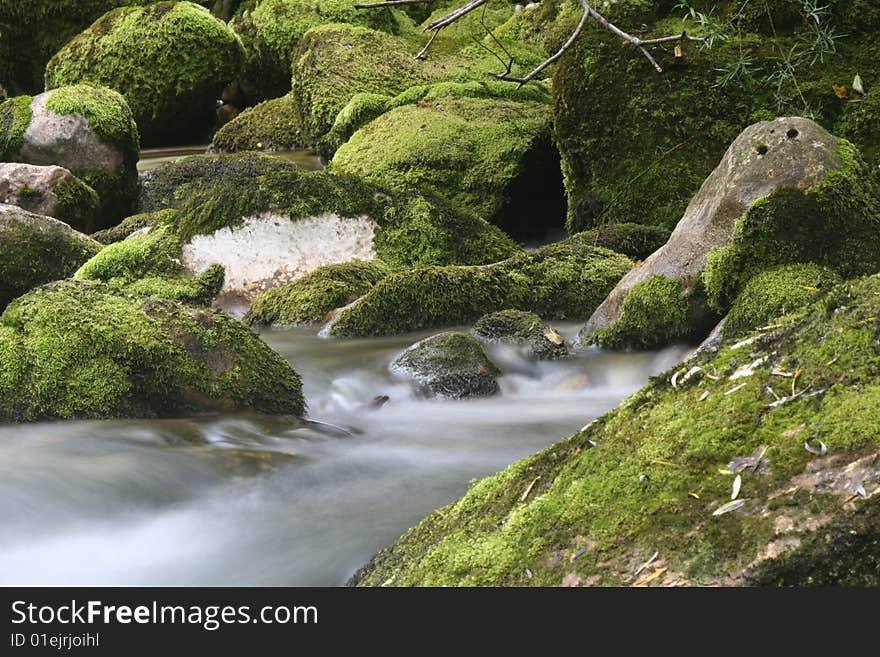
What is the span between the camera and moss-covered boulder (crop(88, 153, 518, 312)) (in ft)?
27.6

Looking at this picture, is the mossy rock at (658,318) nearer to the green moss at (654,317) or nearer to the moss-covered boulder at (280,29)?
the green moss at (654,317)

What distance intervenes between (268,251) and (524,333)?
114 inches

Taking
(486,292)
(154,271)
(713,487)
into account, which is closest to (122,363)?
(486,292)

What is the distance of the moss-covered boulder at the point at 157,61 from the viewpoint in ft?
56.9

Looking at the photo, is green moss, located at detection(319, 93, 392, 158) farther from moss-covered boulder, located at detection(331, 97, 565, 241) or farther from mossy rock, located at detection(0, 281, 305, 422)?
mossy rock, located at detection(0, 281, 305, 422)

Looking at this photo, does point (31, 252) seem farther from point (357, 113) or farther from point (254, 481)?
point (357, 113)

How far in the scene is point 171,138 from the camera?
18.8 metres

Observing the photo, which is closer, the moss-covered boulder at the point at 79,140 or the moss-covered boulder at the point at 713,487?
the moss-covered boulder at the point at 713,487

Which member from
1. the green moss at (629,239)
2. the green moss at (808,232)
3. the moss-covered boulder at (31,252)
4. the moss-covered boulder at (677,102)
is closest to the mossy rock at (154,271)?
the moss-covered boulder at (31,252)

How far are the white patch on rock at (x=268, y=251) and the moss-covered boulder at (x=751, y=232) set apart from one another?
3.06m

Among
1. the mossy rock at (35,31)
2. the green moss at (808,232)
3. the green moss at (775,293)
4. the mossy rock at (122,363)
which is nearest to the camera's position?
the mossy rock at (122,363)

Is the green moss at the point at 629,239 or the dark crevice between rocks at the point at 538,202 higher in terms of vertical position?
→ the dark crevice between rocks at the point at 538,202

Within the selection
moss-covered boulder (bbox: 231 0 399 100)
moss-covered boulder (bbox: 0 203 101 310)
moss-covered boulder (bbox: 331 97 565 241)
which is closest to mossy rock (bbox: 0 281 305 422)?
moss-covered boulder (bbox: 0 203 101 310)
